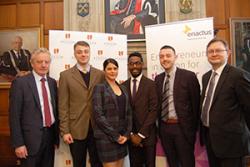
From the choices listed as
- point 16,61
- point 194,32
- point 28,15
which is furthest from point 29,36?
point 194,32

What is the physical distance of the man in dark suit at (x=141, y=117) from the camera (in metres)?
2.60

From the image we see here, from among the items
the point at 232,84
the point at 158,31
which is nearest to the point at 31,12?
the point at 158,31

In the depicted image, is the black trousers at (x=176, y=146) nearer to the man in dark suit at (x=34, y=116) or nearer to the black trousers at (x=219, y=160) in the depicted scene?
the black trousers at (x=219, y=160)

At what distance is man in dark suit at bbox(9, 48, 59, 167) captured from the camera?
233 centimetres

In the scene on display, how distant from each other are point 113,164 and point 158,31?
1.89 metres

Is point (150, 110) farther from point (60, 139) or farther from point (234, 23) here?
point (234, 23)

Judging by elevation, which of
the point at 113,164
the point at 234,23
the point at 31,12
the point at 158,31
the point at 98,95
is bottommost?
the point at 113,164

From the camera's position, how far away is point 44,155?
2510 millimetres

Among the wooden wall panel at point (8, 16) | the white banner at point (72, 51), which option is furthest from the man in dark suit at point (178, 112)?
the wooden wall panel at point (8, 16)

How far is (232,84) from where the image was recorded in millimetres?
2160

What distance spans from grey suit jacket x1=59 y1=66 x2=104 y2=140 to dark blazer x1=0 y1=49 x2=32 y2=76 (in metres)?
2.60

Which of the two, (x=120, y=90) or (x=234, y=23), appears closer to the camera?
(x=120, y=90)

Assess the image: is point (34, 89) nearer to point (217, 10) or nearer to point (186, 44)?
point (186, 44)

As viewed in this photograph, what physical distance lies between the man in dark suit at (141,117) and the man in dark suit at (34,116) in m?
0.83
